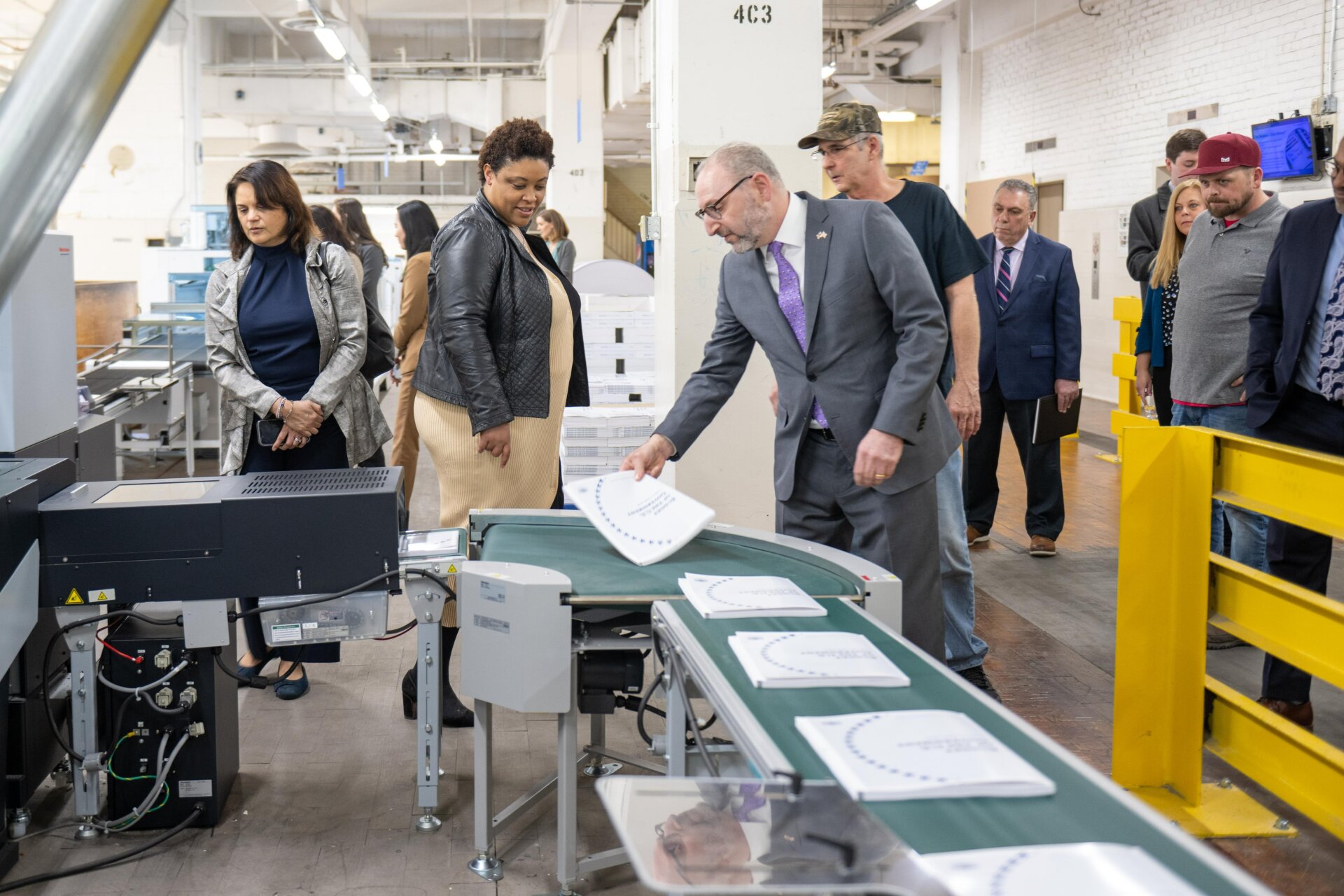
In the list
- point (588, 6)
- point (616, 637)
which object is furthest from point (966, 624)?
point (588, 6)

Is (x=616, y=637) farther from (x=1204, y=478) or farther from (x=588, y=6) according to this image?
(x=588, y=6)

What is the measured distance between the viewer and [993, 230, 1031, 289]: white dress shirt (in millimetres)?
4949

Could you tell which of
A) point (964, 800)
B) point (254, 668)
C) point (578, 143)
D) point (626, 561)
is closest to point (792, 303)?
point (626, 561)

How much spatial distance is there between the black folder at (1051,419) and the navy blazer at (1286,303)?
70.2 inches

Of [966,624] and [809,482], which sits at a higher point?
[809,482]

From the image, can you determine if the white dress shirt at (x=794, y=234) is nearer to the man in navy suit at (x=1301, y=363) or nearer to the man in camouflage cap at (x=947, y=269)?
the man in camouflage cap at (x=947, y=269)

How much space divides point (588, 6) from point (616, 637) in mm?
9489

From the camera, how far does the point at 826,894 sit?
1.01 meters

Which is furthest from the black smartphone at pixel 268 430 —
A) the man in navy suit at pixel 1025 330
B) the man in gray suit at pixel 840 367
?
the man in navy suit at pixel 1025 330

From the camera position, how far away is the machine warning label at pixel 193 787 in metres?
2.57

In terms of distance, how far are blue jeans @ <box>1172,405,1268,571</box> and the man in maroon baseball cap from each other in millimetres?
605

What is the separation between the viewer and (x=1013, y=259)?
196 inches

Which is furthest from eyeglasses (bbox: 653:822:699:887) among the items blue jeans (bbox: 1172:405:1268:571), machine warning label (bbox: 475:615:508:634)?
blue jeans (bbox: 1172:405:1268:571)

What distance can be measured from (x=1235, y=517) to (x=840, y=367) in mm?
1674
